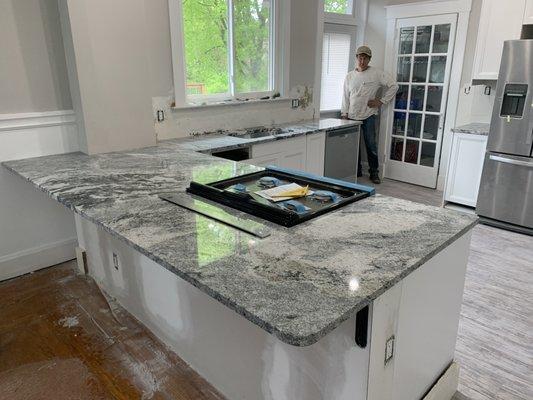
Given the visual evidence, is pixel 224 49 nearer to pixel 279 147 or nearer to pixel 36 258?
pixel 279 147

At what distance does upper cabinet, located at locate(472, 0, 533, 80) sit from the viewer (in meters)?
3.47

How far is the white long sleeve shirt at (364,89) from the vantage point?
190 inches

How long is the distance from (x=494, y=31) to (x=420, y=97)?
124 centimetres

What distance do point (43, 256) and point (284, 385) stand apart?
2.19 metres

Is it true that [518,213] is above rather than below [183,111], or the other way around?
below

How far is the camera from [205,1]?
341 centimetres

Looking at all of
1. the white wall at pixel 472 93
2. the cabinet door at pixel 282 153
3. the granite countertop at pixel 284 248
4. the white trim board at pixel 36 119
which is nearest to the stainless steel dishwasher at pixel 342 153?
the cabinet door at pixel 282 153

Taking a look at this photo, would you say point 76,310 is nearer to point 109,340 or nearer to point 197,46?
point 109,340

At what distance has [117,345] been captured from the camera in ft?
6.95

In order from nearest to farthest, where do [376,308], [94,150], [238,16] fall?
[376,308] < [94,150] < [238,16]

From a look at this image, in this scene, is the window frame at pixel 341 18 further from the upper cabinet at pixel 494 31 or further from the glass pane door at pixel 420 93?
the upper cabinet at pixel 494 31

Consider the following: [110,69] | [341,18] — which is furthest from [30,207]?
[341,18]

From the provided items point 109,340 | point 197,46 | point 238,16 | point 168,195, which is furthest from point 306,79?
point 109,340

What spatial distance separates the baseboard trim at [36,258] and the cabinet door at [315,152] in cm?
215
